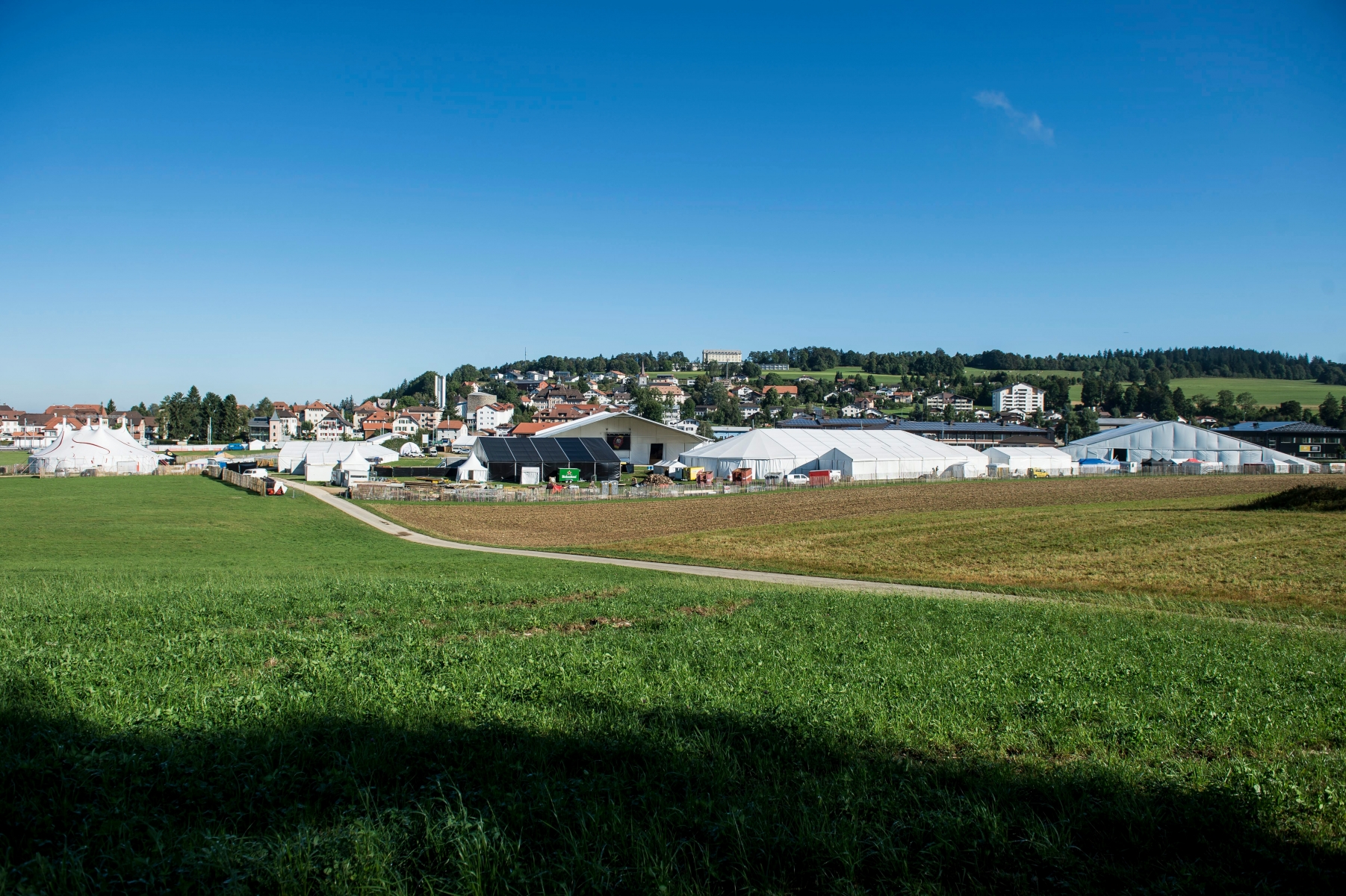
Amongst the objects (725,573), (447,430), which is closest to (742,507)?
(725,573)

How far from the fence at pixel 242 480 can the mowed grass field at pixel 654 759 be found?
44.5 meters

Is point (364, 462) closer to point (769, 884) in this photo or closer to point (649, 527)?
point (649, 527)

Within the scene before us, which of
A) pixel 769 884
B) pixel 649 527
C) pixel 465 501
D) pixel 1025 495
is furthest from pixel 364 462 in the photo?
pixel 769 884

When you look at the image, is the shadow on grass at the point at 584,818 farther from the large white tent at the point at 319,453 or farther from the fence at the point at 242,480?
the large white tent at the point at 319,453

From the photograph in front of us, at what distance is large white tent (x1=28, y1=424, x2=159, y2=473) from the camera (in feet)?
220

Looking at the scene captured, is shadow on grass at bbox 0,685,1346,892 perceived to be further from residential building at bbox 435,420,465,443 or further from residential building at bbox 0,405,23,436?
residential building at bbox 0,405,23,436

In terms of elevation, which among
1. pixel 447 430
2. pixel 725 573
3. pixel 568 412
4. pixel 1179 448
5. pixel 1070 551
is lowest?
pixel 725 573

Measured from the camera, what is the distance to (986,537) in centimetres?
3084

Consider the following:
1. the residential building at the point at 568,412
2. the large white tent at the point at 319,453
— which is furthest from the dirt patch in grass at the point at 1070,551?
the residential building at the point at 568,412

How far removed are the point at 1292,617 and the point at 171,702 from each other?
1908cm

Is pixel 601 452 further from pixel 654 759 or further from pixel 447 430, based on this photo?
pixel 447 430

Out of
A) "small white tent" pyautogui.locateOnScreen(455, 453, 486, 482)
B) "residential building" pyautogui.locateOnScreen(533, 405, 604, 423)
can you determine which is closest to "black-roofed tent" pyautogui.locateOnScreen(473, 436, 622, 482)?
"small white tent" pyautogui.locateOnScreen(455, 453, 486, 482)

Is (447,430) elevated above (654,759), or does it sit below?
above

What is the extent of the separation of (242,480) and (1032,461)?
7483 cm
